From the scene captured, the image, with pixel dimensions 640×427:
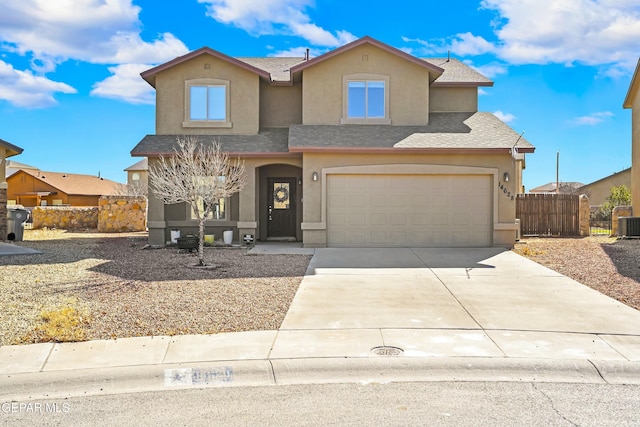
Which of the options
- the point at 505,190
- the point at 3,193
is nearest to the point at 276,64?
the point at 505,190

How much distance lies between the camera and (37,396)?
17.4 ft

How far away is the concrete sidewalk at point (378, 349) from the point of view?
5676 mm

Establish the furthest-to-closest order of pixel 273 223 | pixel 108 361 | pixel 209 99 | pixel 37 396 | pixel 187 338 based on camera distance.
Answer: pixel 273 223
pixel 209 99
pixel 187 338
pixel 108 361
pixel 37 396

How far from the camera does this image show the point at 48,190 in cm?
4912

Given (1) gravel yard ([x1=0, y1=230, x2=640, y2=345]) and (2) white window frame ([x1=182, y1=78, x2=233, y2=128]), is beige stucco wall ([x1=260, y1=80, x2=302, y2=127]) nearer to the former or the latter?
(2) white window frame ([x1=182, y1=78, x2=233, y2=128])

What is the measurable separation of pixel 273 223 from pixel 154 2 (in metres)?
8.27

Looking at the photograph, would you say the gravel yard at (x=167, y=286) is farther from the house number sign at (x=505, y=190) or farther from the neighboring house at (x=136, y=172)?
the neighboring house at (x=136, y=172)

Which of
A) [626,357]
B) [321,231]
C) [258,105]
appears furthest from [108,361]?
[258,105]

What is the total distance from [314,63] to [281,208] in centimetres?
535

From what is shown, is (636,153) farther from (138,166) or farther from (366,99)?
(138,166)

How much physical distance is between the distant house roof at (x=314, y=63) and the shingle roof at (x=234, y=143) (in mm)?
2066

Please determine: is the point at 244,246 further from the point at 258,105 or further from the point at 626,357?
→ the point at 626,357

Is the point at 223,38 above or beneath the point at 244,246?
above

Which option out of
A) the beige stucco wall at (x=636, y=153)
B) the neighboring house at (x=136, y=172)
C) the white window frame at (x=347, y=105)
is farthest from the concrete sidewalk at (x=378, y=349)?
the neighboring house at (x=136, y=172)
